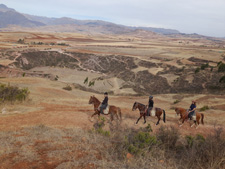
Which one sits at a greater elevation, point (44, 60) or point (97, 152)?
point (44, 60)

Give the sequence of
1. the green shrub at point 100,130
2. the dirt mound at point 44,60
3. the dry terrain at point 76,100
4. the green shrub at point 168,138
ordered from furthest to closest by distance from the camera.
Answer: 1. the dirt mound at point 44,60
2. the green shrub at point 100,130
3. the green shrub at point 168,138
4. the dry terrain at point 76,100

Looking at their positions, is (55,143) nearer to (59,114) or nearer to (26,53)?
(59,114)

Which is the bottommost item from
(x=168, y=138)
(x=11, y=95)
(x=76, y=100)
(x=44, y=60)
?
(x=76, y=100)

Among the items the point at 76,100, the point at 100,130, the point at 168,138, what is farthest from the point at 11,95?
the point at 168,138

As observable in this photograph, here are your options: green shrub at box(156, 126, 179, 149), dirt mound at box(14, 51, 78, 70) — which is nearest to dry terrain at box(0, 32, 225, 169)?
dirt mound at box(14, 51, 78, 70)

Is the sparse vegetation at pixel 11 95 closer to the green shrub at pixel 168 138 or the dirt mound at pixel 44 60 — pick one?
the green shrub at pixel 168 138

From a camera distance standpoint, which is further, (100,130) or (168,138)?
(100,130)

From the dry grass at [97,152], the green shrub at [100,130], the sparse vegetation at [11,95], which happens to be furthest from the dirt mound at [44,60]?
the dry grass at [97,152]

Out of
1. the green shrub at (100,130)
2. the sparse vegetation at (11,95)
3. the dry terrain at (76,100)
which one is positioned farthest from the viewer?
the sparse vegetation at (11,95)

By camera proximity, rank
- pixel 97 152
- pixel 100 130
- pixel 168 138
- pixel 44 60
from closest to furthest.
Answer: pixel 97 152 → pixel 168 138 → pixel 100 130 → pixel 44 60

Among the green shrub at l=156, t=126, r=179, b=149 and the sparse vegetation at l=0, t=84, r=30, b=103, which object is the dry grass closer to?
the green shrub at l=156, t=126, r=179, b=149

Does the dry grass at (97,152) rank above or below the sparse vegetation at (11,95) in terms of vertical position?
above

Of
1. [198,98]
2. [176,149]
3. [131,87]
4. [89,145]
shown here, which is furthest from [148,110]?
[131,87]

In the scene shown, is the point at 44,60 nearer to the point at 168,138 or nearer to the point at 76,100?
the point at 76,100
